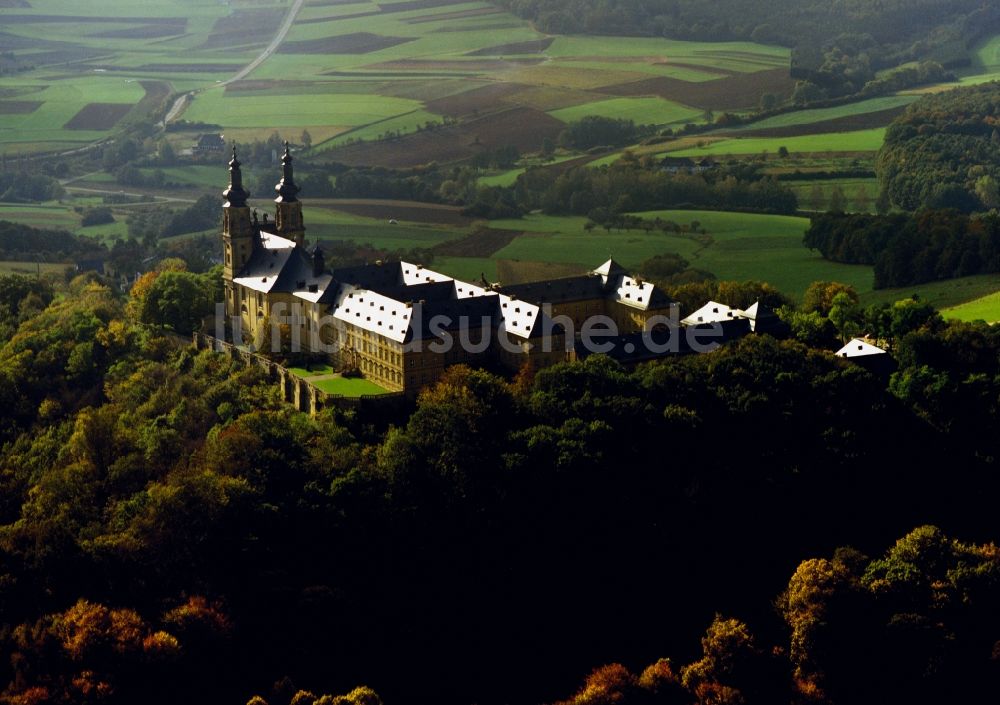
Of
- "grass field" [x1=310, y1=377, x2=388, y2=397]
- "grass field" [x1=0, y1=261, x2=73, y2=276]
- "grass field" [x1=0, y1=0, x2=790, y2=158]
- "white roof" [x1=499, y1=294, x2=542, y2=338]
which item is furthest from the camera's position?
"grass field" [x1=0, y1=0, x2=790, y2=158]

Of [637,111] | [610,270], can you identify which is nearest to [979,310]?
[610,270]

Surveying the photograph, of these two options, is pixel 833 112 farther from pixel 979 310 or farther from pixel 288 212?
pixel 288 212

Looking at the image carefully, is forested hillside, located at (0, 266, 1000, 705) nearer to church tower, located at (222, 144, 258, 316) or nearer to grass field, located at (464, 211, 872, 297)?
church tower, located at (222, 144, 258, 316)

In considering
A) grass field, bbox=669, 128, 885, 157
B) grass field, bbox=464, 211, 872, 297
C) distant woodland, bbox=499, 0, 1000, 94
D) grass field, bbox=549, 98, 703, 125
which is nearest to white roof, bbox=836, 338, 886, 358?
grass field, bbox=464, 211, 872, 297

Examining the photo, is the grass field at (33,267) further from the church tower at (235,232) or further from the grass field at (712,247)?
the church tower at (235,232)

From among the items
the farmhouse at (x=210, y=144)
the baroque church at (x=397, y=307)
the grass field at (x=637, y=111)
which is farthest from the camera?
the farmhouse at (x=210, y=144)

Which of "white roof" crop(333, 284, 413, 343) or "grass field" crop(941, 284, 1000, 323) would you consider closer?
"white roof" crop(333, 284, 413, 343)

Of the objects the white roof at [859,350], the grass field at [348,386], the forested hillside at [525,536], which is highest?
the white roof at [859,350]

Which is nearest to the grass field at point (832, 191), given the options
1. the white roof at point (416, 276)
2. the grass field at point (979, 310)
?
the grass field at point (979, 310)
